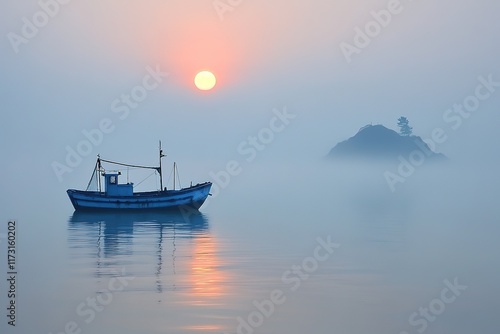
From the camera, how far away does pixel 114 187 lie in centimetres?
6569

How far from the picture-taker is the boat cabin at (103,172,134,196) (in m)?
65.1

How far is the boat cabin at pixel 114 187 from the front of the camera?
65.1 metres

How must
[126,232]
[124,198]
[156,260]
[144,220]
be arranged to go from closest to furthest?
[156,260]
[126,232]
[144,220]
[124,198]

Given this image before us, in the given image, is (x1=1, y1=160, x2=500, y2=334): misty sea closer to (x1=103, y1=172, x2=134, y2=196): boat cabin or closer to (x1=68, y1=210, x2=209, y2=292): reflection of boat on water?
(x1=68, y1=210, x2=209, y2=292): reflection of boat on water

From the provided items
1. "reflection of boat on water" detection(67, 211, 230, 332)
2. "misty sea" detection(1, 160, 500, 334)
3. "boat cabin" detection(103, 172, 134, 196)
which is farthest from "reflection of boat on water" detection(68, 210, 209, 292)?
"boat cabin" detection(103, 172, 134, 196)

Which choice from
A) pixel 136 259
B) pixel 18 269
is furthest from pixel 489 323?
pixel 18 269

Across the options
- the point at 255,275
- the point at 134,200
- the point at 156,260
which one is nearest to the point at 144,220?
the point at 134,200

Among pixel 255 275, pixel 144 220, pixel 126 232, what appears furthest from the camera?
pixel 144 220

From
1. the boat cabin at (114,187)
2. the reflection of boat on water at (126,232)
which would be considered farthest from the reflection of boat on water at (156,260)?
the boat cabin at (114,187)

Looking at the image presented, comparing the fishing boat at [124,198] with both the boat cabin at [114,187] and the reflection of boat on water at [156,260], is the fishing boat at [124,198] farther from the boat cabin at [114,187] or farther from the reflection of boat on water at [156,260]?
the reflection of boat on water at [156,260]

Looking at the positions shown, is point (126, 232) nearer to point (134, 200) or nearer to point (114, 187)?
point (134, 200)

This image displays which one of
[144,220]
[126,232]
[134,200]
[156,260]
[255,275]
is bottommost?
[255,275]

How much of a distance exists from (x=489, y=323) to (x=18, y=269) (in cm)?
2339

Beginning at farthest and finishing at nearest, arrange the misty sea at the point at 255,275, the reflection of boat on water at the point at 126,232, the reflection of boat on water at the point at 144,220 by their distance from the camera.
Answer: the reflection of boat on water at the point at 144,220, the reflection of boat on water at the point at 126,232, the misty sea at the point at 255,275
